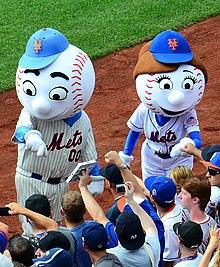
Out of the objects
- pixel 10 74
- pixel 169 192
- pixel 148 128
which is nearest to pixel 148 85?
pixel 148 128

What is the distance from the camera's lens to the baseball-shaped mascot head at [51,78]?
741cm

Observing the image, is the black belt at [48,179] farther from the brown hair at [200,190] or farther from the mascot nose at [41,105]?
the brown hair at [200,190]

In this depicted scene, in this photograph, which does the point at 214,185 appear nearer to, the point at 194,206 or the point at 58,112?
the point at 194,206

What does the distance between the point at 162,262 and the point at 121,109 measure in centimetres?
497

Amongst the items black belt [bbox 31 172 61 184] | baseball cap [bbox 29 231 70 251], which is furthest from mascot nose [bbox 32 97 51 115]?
baseball cap [bbox 29 231 70 251]

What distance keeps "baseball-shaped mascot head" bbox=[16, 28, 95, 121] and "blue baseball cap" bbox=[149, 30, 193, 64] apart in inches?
33.2

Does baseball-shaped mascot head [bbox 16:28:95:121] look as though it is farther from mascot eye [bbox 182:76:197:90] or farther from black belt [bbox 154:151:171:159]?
black belt [bbox 154:151:171:159]

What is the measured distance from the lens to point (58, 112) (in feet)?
24.6

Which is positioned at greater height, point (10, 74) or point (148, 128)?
point (148, 128)

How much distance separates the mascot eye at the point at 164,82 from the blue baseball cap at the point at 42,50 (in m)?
1.04

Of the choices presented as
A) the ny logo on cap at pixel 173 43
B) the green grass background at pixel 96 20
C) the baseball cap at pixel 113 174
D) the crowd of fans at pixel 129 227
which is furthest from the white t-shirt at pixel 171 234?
the green grass background at pixel 96 20

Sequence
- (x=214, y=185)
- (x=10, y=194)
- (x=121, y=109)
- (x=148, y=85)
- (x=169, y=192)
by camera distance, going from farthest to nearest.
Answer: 1. (x=121, y=109)
2. (x=10, y=194)
3. (x=148, y=85)
4. (x=214, y=185)
5. (x=169, y=192)

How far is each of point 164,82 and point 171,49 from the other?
34 centimetres

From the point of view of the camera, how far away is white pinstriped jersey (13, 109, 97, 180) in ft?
25.2
